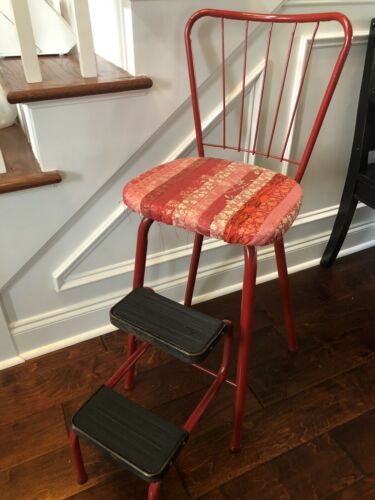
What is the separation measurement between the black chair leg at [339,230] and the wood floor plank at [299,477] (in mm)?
775

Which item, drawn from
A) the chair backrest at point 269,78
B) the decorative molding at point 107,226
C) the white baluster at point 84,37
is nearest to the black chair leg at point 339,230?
the chair backrest at point 269,78

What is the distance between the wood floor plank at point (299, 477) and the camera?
98 cm

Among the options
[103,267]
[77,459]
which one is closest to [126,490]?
[77,459]

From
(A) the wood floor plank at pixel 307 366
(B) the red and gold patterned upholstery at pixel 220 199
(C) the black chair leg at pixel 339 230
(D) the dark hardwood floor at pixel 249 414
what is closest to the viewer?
(B) the red and gold patterned upholstery at pixel 220 199

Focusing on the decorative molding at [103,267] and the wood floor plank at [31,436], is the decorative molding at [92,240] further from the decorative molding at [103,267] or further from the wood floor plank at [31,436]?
the wood floor plank at [31,436]

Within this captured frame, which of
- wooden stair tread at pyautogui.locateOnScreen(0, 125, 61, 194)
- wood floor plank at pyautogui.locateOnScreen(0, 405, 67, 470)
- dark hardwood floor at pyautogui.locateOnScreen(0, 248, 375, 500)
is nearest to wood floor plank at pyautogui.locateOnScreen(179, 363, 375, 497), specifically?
dark hardwood floor at pyautogui.locateOnScreen(0, 248, 375, 500)

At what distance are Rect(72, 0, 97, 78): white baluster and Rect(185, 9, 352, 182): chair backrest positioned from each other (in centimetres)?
22

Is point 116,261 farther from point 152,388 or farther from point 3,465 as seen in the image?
point 3,465

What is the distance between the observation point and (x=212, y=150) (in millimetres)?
1249

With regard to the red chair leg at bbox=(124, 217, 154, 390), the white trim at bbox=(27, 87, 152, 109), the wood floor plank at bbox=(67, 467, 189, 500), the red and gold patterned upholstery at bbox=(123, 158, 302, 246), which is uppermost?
the white trim at bbox=(27, 87, 152, 109)

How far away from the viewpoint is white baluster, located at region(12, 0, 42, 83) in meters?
0.84

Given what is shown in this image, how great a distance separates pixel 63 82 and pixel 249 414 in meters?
0.99

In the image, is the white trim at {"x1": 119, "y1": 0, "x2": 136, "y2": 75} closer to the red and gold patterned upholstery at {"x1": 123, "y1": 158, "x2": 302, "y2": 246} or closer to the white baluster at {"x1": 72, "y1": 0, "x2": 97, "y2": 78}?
the white baluster at {"x1": 72, "y1": 0, "x2": 97, "y2": 78}

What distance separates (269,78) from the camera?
1.20m
